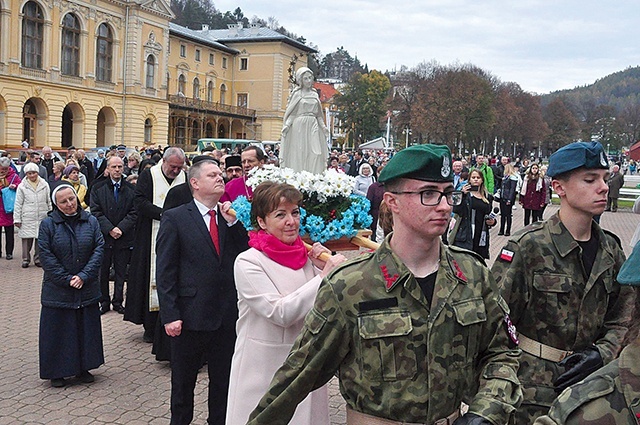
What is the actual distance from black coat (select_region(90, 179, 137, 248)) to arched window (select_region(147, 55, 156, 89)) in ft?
156

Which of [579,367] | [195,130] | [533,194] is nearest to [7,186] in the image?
[533,194]

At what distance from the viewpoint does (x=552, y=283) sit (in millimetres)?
3521

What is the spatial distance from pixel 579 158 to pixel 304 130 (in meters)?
6.79

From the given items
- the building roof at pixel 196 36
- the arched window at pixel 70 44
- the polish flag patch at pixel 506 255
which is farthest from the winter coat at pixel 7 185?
the building roof at pixel 196 36

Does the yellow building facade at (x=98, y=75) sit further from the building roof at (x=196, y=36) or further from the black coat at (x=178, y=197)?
the black coat at (x=178, y=197)

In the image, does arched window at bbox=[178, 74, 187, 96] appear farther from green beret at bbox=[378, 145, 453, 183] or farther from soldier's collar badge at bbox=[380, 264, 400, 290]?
soldier's collar badge at bbox=[380, 264, 400, 290]

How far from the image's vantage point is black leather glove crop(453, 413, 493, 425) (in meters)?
2.27

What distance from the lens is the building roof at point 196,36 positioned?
226ft

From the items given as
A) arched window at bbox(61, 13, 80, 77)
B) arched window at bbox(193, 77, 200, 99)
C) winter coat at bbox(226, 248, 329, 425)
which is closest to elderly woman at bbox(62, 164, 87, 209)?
winter coat at bbox(226, 248, 329, 425)

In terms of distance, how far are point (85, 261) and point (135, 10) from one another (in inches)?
1926

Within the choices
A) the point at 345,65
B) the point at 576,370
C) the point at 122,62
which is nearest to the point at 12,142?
the point at 122,62

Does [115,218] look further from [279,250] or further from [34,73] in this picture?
[34,73]

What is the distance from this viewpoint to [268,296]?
12.2 feet

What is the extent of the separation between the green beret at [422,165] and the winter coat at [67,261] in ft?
15.3
